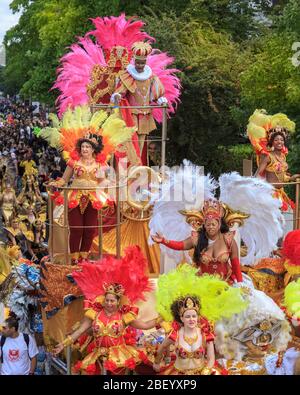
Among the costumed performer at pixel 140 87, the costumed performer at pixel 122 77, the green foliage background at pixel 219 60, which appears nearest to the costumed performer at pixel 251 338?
the costumed performer at pixel 122 77

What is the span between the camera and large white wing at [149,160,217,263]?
8.68 meters

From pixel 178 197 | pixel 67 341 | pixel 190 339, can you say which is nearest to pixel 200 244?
pixel 178 197

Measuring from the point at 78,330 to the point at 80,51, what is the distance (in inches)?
242

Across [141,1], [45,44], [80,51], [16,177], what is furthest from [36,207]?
[45,44]

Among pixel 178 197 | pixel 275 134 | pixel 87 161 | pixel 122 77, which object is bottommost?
pixel 178 197

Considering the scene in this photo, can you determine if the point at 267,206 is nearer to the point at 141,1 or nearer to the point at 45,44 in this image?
the point at 141,1

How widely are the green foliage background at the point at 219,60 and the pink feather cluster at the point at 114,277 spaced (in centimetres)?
900

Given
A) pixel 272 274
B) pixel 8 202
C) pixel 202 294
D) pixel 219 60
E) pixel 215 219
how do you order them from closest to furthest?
1. pixel 202 294
2. pixel 215 219
3. pixel 272 274
4. pixel 8 202
5. pixel 219 60

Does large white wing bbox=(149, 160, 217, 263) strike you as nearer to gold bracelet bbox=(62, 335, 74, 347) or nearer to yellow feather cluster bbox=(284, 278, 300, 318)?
yellow feather cluster bbox=(284, 278, 300, 318)

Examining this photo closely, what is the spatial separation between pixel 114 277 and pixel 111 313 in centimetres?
33

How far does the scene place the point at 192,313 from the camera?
7172 millimetres

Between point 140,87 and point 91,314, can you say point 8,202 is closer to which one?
point 140,87

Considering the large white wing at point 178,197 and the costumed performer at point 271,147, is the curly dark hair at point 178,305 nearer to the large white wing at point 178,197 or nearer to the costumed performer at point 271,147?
the large white wing at point 178,197

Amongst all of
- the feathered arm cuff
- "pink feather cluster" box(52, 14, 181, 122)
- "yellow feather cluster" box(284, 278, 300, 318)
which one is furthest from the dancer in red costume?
"pink feather cluster" box(52, 14, 181, 122)
